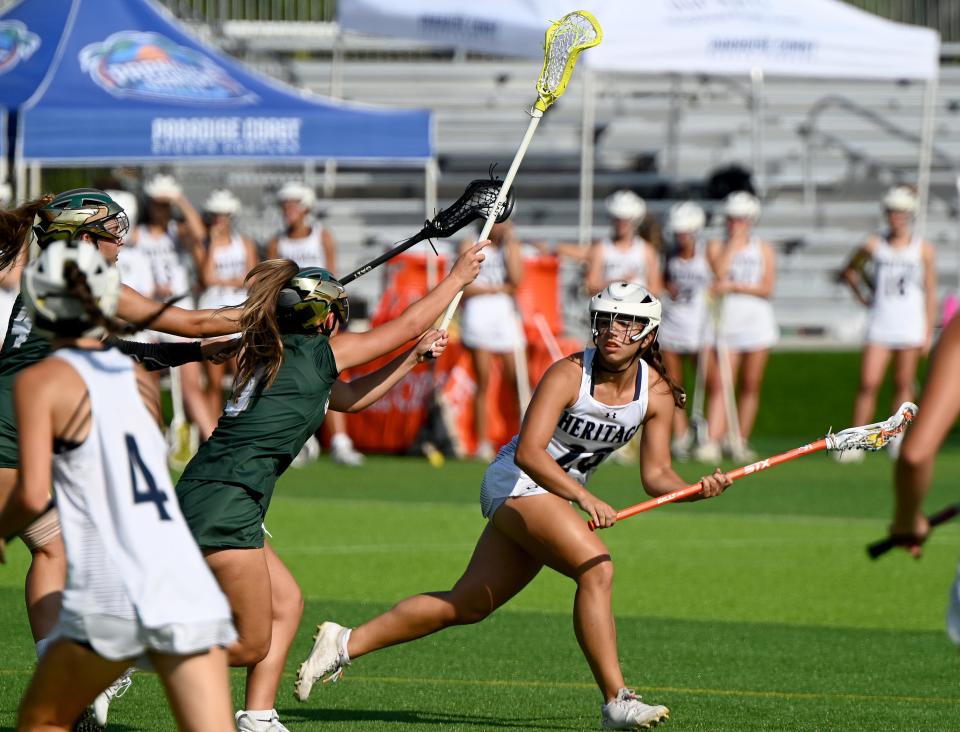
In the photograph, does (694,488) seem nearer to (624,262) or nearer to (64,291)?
(64,291)

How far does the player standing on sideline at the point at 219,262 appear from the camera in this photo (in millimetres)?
16922

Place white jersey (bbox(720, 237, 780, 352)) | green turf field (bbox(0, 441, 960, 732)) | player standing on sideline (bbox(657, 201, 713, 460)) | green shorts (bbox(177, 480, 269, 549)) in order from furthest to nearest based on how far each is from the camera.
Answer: player standing on sideline (bbox(657, 201, 713, 460))
white jersey (bbox(720, 237, 780, 352))
green turf field (bbox(0, 441, 960, 732))
green shorts (bbox(177, 480, 269, 549))

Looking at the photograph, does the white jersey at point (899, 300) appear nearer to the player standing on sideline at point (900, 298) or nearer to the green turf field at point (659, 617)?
the player standing on sideline at point (900, 298)

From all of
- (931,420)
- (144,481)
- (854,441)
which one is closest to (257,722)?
(144,481)

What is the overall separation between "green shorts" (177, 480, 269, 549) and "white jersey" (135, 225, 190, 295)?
10.7m

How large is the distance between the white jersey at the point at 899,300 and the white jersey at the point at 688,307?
1.67 metres

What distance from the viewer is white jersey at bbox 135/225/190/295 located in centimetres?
1681

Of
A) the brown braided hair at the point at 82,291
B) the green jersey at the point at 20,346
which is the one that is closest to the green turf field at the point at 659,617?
the green jersey at the point at 20,346

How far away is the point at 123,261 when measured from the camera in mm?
15938

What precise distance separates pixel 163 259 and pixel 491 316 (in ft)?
10.4

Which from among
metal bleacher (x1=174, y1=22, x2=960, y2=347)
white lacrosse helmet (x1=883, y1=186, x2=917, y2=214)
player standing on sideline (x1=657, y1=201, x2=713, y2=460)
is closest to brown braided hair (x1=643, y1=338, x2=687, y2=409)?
white lacrosse helmet (x1=883, y1=186, x2=917, y2=214)

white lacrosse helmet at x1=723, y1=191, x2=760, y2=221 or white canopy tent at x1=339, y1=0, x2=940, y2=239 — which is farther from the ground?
white canopy tent at x1=339, y1=0, x2=940, y2=239

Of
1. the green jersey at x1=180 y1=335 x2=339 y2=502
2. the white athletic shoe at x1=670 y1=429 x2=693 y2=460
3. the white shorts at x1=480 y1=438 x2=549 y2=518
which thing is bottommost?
the white athletic shoe at x1=670 y1=429 x2=693 y2=460

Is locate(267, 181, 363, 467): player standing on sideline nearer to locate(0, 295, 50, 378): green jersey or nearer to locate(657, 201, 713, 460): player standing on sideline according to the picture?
locate(657, 201, 713, 460): player standing on sideline
